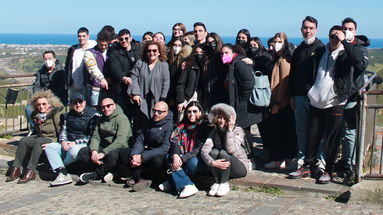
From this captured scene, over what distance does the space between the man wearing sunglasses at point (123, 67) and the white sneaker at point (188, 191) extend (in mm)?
1822

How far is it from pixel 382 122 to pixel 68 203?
8104 millimetres

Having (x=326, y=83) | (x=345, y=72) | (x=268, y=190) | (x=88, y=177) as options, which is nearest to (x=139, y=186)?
(x=88, y=177)

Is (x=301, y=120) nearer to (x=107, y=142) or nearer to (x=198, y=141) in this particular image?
(x=198, y=141)

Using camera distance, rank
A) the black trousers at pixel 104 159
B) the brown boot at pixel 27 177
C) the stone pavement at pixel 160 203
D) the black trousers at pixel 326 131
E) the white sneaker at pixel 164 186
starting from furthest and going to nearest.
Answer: the brown boot at pixel 27 177
the black trousers at pixel 104 159
the white sneaker at pixel 164 186
the black trousers at pixel 326 131
the stone pavement at pixel 160 203

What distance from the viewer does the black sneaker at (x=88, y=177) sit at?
7840 millimetres

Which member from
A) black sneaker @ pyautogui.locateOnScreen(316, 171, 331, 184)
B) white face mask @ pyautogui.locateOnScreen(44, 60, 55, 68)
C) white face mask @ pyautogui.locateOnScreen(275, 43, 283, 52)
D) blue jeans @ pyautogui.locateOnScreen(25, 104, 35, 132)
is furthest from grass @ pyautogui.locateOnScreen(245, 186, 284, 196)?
white face mask @ pyautogui.locateOnScreen(44, 60, 55, 68)

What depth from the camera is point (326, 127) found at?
694cm

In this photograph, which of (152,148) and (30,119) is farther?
(30,119)

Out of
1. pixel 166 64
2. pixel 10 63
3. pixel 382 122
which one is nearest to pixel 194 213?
pixel 166 64

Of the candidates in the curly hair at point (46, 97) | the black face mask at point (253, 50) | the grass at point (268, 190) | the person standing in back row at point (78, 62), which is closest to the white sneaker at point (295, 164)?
the grass at point (268, 190)

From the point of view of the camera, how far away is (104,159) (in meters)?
7.79

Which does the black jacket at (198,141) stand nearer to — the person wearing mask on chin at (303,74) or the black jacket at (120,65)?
the person wearing mask on chin at (303,74)

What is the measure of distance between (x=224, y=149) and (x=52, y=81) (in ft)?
12.8

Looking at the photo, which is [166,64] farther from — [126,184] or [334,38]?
[334,38]
